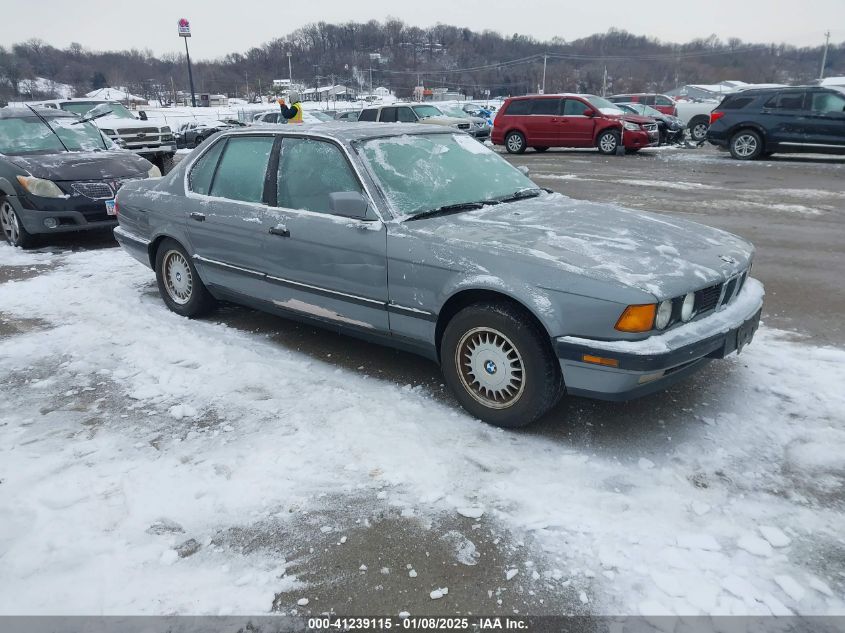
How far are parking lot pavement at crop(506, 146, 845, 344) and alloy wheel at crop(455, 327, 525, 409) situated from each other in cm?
261

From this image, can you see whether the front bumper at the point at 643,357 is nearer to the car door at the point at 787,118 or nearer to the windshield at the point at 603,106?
the car door at the point at 787,118

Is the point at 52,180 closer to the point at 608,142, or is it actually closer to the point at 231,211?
the point at 231,211

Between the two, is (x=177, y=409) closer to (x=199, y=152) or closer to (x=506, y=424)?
(x=506, y=424)

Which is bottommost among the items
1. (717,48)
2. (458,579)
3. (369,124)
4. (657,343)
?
(458,579)

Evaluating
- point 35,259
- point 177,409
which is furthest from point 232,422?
point 35,259

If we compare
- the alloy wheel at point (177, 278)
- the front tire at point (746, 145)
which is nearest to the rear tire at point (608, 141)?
the front tire at point (746, 145)

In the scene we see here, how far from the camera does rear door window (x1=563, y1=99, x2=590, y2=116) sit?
17581 mm

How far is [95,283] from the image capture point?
21.0 ft

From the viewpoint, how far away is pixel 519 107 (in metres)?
18.5

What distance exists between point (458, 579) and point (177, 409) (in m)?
2.09

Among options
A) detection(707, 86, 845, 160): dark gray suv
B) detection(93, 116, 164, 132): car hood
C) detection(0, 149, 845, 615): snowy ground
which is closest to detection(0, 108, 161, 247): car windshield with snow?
detection(0, 149, 845, 615): snowy ground

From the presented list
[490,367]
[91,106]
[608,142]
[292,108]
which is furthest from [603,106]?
[490,367]

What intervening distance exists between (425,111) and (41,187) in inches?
517

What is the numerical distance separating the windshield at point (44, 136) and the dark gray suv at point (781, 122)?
13.7 metres
